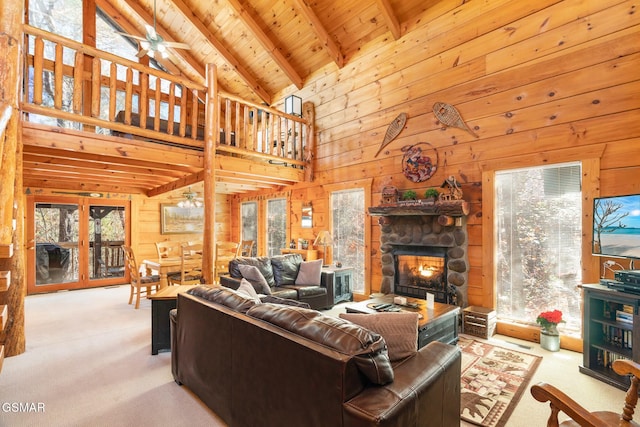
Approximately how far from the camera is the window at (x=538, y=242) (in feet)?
10.8

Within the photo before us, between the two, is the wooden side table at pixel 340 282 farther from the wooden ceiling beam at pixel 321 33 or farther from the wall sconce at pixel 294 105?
the wooden ceiling beam at pixel 321 33

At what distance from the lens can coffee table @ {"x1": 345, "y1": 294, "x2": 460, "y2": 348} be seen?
112 inches

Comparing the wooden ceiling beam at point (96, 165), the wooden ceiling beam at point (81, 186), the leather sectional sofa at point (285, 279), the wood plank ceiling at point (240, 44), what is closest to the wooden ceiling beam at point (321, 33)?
the wood plank ceiling at point (240, 44)

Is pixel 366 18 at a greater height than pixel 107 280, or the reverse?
pixel 366 18

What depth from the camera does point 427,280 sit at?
4277 millimetres

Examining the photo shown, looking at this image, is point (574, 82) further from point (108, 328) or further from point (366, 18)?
point (108, 328)

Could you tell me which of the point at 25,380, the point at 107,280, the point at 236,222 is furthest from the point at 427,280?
A: the point at 107,280

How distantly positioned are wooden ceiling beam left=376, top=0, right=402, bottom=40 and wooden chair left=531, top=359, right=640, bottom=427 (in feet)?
15.5

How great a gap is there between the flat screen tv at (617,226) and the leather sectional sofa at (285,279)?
3.17m

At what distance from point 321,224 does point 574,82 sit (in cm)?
411

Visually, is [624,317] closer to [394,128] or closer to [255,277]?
[394,128]

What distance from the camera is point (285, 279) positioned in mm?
4535

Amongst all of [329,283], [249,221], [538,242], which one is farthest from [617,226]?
[249,221]

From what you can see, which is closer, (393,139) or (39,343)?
(39,343)
